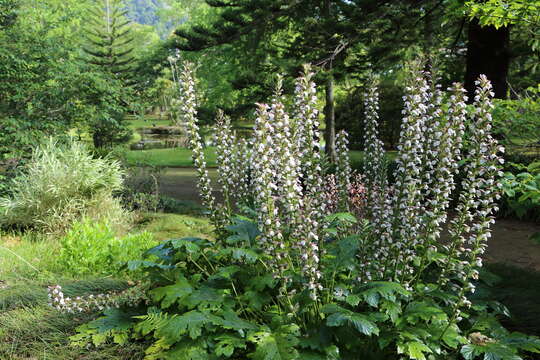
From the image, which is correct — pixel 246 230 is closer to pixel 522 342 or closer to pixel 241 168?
pixel 241 168

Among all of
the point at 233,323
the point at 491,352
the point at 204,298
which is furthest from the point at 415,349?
the point at 204,298

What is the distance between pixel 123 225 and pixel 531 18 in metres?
7.43

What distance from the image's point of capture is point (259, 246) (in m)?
3.54

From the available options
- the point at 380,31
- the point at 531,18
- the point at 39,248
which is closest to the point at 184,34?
the point at 380,31

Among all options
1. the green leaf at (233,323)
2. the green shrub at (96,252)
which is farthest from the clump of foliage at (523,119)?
the green shrub at (96,252)

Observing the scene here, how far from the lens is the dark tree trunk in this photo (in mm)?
9305

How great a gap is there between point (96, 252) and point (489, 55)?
354 inches

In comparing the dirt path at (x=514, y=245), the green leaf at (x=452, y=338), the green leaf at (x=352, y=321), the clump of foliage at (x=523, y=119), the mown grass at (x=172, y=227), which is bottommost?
the dirt path at (x=514, y=245)

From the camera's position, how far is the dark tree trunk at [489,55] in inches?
366

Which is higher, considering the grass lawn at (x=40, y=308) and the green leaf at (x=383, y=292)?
the green leaf at (x=383, y=292)

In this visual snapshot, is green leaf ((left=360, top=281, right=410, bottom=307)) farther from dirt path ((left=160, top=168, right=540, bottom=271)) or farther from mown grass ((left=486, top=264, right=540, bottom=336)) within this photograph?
dirt path ((left=160, top=168, right=540, bottom=271))

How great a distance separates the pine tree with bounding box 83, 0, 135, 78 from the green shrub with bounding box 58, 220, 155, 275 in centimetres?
4063

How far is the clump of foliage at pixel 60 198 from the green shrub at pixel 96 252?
2.18m

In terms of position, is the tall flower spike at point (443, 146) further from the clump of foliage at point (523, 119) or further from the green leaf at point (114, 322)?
the clump of foliage at point (523, 119)
